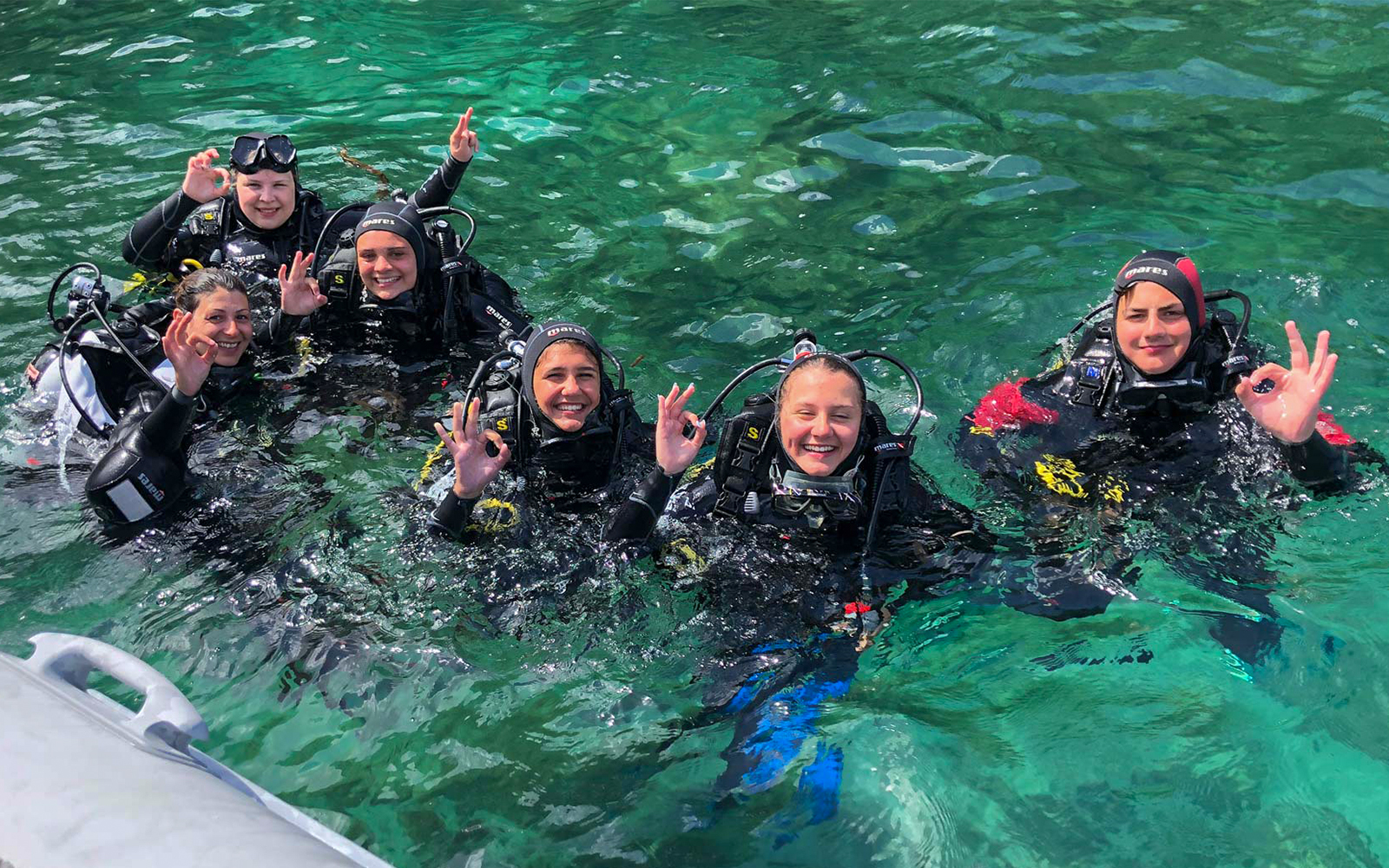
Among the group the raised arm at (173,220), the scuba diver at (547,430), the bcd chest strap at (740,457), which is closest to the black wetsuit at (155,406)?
the raised arm at (173,220)

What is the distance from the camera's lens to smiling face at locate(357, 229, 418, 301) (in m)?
5.78

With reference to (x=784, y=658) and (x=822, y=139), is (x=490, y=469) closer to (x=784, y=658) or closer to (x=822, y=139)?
(x=784, y=658)

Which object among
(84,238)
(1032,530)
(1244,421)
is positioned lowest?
(1032,530)

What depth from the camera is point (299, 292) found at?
19.3ft

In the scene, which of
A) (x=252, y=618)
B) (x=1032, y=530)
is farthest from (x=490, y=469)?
(x=1032, y=530)

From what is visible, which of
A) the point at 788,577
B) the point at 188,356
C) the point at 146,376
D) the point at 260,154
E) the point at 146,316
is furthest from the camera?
the point at 260,154

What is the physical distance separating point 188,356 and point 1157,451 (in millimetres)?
4103

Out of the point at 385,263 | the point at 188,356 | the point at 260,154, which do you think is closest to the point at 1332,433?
the point at 385,263

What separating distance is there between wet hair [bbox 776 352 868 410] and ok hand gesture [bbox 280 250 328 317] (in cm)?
286

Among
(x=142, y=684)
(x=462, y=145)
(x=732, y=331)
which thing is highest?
(x=462, y=145)

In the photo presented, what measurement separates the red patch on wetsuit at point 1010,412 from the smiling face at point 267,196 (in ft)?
13.5

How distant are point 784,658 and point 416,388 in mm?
2648

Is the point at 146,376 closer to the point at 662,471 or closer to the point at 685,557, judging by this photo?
the point at 662,471

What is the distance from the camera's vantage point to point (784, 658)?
424 centimetres
